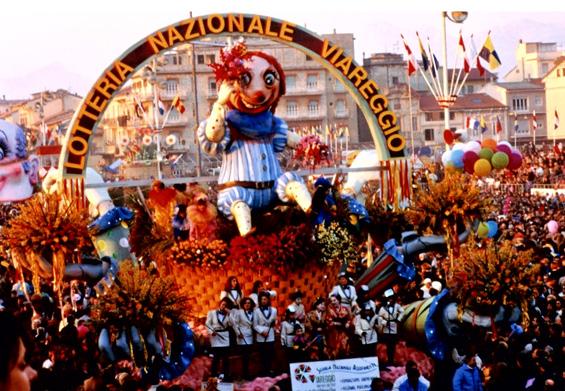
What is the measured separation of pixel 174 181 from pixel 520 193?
29.9 meters

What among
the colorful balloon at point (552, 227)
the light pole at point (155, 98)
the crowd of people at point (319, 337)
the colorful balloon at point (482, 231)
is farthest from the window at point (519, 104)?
the crowd of people at point (319, 337)

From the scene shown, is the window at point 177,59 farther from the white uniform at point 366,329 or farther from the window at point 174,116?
the white uniform at point 366,329

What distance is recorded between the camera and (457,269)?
46.5 ft

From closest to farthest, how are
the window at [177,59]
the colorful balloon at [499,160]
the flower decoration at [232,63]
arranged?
the flower decoration at [232,63]
the colorful balloon at [499,160]
the window at [177,59]

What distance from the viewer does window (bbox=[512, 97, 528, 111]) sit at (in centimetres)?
9088

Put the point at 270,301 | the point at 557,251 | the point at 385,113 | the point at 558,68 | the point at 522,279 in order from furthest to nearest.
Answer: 1. the point at 558,68
2. the point at 557,251
3. the point at 385,113
4. the point at 270,301
5. the point at 522,279

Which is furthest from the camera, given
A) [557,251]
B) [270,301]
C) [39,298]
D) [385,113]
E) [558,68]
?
[558,68]

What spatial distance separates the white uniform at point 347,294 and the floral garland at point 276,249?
471mm

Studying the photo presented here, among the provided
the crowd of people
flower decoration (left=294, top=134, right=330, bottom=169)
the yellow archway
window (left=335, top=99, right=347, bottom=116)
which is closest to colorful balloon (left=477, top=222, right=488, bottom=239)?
the crowd of people

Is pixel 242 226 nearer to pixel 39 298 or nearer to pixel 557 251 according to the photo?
pixel 39 298

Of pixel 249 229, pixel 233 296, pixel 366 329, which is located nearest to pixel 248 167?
pixel 249 229

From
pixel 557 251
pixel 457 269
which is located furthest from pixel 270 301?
pixel 557 251

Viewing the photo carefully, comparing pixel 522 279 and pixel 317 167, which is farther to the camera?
pixel 317 167

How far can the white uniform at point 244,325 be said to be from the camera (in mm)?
14445
